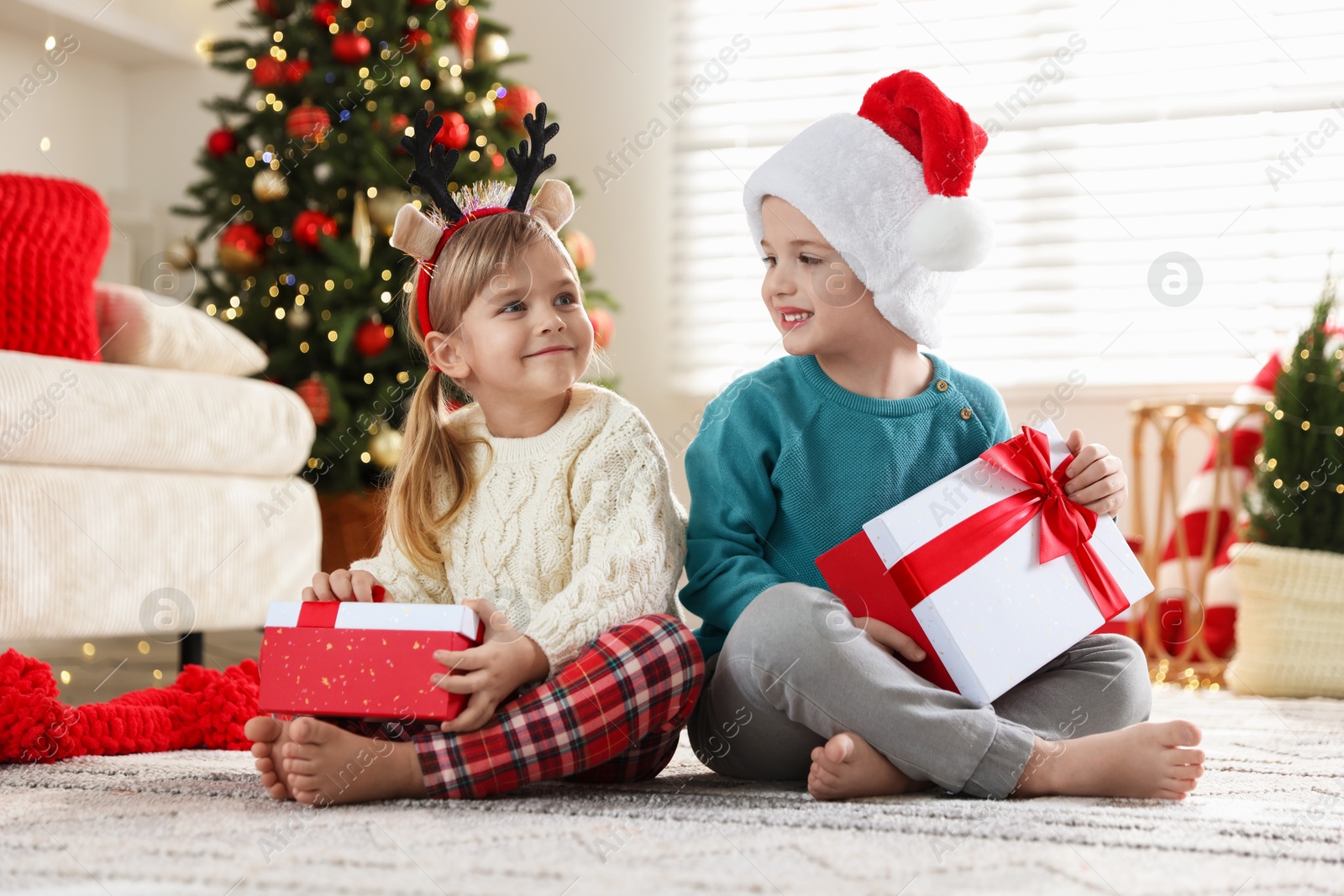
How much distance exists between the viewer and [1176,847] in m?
0.79

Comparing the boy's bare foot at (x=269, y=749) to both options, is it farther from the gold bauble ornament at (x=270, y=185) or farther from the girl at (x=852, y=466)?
the gold bauble ornament at (x=270, y=185)

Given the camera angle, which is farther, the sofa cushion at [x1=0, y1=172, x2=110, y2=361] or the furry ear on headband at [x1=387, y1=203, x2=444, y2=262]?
the sofa cushion at [x1=0, y1=172, x2=110, y2=361]

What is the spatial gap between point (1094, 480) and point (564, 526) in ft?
1.58

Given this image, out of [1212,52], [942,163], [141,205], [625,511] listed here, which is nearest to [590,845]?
[625,511]

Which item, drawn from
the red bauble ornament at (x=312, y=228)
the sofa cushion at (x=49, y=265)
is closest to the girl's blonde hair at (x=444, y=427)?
the sofa cushion at (x=49, y=265)

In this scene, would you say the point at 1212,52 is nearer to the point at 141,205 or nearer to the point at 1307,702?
the point at 1307,702

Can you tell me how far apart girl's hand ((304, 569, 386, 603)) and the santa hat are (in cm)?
54

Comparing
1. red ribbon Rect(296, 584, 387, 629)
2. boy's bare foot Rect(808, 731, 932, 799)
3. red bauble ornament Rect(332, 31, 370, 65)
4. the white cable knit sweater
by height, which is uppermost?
red bauble ornament Rect(332, 31, 370, 65)

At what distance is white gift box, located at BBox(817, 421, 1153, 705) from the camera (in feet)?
3.24

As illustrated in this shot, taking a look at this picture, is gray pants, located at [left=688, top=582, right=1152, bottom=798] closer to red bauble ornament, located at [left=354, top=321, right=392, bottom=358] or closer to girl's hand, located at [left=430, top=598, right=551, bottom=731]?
girl's hand, located at [left=430, top=598, right=551, bottom=731]

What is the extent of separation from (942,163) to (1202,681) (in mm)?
1426

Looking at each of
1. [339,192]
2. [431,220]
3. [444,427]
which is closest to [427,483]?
[444,427]

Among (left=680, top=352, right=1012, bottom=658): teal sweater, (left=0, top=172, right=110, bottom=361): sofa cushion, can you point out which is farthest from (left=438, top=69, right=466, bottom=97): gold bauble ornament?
(left=680, top=352, right=1012, bottom=658): teal sweater

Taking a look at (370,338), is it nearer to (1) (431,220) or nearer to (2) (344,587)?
(1) (431,220)
